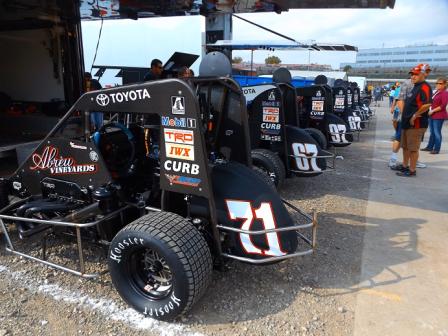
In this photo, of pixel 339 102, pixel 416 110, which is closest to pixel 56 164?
pixel 416 110

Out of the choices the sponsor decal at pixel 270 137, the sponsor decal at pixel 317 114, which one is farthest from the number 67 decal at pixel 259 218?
the sponsor decal at pixel 317 114

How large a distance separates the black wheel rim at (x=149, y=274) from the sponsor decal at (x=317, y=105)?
571cm

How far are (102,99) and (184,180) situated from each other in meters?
0.93

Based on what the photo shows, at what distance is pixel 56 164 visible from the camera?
10.5 ft

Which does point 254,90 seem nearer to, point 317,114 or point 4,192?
point 317,114

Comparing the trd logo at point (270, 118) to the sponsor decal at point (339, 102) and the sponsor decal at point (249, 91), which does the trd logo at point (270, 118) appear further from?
the sponsor decal at point (339, 102)

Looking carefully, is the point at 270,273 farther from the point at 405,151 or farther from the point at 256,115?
the point at 405,151

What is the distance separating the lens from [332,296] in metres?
2.92

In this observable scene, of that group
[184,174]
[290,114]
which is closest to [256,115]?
[290,114]

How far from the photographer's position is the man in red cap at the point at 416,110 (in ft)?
19.6

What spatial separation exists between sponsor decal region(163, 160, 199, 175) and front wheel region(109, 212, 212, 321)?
0.32 m

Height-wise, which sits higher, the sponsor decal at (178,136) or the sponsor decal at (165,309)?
the sponsor decal at (178,136)

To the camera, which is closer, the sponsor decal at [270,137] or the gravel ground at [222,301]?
the gravel ground at [222,301]

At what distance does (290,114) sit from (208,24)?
3773mm
